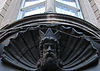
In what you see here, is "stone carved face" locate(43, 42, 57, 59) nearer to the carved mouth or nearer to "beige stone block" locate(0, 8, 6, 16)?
the carved mouth

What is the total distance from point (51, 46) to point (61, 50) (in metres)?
0.43

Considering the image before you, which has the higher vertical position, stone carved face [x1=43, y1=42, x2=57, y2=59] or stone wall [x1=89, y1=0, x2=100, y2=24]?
stone carved face [x1=43, y1=42, x2=57, y2=59]

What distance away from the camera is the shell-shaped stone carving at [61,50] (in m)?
4.80

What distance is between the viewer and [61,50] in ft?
16.5

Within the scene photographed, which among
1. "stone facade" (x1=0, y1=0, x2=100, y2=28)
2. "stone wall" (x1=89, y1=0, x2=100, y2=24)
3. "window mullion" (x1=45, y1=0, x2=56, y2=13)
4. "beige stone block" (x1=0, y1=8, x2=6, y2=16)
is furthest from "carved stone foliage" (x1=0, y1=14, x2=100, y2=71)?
"beige stone block" (x1=0, y1=8, x2=6, y2=16)

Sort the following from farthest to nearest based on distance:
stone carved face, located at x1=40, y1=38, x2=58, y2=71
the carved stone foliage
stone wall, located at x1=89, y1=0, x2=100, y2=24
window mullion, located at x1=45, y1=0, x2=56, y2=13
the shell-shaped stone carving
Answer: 1. stone wall, located at x1=89, y1=0, x2=100, y2=24
2. window mullion, located at x1=45, y1=0, x2=56, y2=13
3. the shell-shaped stone carving
4. the carved stone foliage
5. stone carved face, located at x1=40, y1=38, x2=58, y2=71

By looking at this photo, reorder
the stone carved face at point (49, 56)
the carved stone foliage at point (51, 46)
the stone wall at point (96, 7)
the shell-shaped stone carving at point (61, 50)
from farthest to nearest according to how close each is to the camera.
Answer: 1. the stone wall at point (96, 7)
2. the shell-shaped stone carving at point (61, 50)
3. the carved stone foliage at point (51, 46)
4. the stone carved face at point (49, 56)

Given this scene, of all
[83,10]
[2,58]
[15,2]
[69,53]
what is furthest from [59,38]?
[15,2]

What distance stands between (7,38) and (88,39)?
→ 5.75 ft

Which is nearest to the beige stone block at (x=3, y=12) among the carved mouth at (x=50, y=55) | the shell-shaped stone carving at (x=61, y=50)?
the shell-shaped stone carving at (x=61, y=50)

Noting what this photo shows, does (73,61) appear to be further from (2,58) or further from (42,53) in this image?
(2,58)

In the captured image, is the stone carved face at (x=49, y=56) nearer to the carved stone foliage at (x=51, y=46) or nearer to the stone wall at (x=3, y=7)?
the carved stone foliage at (x=51, y=46)

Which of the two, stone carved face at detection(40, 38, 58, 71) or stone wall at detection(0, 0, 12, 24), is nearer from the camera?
stone carved face at detection(40, 38, 58, 71)

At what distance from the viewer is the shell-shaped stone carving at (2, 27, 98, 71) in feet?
15.8
